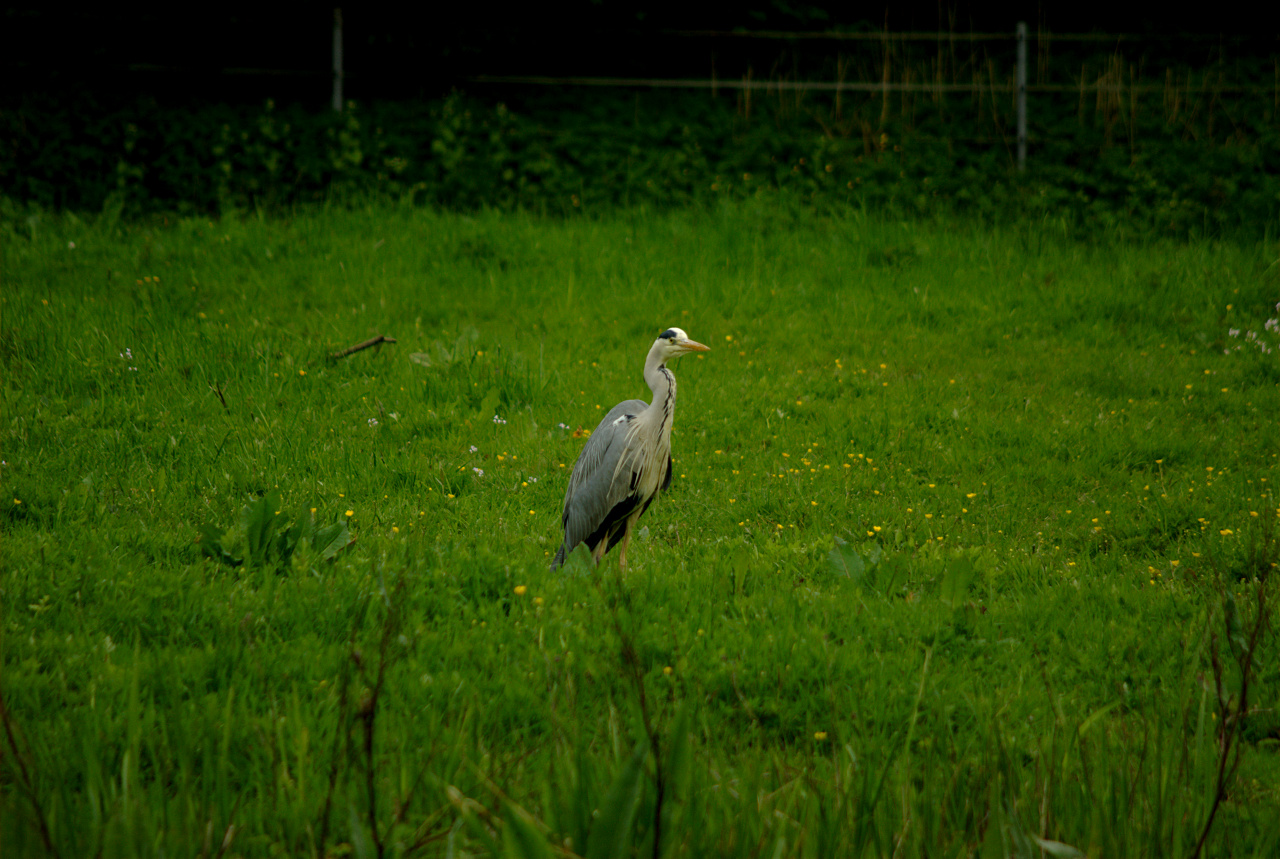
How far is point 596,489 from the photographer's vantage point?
15.3 feet

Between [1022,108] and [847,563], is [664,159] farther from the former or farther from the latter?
[847,563]

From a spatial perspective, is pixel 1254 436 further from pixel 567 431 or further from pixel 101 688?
pixel 101 688

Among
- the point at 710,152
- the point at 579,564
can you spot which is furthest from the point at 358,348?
the point at 710,152

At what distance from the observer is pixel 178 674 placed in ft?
9.92

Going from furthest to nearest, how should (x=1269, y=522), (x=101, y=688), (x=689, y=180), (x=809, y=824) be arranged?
(x=689, y=180), (x=1269, y=522), (x=101, y=688), (x=809, y=824)

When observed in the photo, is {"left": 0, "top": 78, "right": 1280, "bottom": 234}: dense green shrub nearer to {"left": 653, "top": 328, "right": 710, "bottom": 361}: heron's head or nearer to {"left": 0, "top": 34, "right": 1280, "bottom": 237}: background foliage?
{"left": 0, "top": 34, "right": 1280, "bottom": 237}: background foliage

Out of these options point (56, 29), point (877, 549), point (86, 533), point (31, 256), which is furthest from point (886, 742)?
point (56, 29)

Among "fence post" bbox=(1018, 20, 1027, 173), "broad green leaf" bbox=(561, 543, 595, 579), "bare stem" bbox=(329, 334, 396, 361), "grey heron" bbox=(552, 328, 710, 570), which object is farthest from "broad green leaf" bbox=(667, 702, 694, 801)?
"fence post" bbox=(1018, 20, 1027, 173)

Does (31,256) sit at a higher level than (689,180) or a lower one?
lower

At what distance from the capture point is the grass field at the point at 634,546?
7.61 feet

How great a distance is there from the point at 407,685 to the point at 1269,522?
4.17 m

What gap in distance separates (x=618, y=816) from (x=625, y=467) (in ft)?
9.10

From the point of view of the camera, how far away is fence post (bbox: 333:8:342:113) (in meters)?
11.9

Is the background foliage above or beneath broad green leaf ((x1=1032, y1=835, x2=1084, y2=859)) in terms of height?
above
